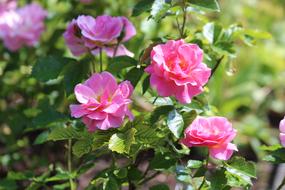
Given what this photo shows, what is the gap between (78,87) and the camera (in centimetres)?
138

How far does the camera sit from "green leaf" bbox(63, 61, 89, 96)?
5.32 ft

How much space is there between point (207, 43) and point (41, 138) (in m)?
0.59

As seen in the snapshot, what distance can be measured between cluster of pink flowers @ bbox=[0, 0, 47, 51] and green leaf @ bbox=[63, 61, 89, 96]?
0.78 metres

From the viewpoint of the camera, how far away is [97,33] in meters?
1.53

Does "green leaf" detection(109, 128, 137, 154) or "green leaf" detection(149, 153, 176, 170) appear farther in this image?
"green leaf" detection(149, 153, 176, 170)

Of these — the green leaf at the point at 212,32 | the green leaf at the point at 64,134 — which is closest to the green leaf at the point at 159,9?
the green leaf at the point at 212,32

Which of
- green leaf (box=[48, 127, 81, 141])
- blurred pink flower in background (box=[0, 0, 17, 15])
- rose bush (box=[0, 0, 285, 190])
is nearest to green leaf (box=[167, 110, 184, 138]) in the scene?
rose bush (box=[0, 0, 285, 190])

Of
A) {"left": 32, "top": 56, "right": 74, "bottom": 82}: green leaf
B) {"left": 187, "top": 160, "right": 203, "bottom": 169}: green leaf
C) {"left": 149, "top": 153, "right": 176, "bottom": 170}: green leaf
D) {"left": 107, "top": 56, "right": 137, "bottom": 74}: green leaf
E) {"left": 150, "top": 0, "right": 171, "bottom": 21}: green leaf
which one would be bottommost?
{"left": 149, "top": 153, "right": 176, "bottom": 170}: green leaf

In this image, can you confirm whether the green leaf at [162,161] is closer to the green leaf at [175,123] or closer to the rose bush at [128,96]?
the rose bush at [128,96]

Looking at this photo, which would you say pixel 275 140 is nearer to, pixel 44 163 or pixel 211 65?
pixel 44 163

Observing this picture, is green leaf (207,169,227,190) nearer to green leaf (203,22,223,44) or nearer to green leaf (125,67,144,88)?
green leaf (125,67,144,88)

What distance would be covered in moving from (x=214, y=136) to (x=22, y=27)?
1.28m

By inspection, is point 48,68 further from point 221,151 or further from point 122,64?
point 221,151

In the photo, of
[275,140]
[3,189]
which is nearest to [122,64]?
[3,189]
